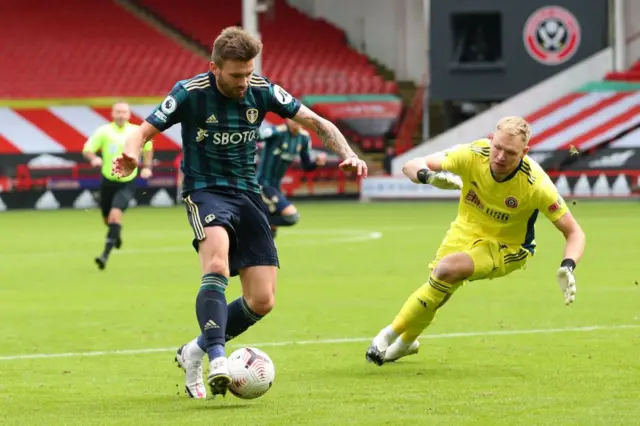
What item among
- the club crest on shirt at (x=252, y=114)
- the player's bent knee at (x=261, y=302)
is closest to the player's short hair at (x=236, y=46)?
the club crest on shirt at (x=252, y=114)

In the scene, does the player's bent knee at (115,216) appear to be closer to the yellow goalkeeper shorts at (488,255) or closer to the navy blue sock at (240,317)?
the yellow goalkeeper shorts at (488,255)

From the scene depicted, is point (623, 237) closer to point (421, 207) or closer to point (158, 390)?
point (421, 207)

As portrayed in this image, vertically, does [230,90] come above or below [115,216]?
above

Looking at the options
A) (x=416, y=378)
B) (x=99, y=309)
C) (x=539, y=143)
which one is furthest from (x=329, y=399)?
(x=539, y=143)

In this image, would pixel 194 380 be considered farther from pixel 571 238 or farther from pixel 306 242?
pixel 306 242

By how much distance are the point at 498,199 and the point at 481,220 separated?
0.28 meters

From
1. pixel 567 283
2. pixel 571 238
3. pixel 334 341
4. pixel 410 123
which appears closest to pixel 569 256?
pixel 571 238

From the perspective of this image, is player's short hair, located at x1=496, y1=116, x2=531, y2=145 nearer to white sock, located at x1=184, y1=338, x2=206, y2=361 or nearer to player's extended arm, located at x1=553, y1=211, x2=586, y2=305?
player's extended arm, located at x1=553, y1=211, x2=586, y2=305

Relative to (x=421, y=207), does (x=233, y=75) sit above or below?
above

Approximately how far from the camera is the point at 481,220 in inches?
380

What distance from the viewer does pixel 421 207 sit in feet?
108

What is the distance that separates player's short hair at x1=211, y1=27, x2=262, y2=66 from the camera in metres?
7.69

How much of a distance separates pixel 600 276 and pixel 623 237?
641 centimetres

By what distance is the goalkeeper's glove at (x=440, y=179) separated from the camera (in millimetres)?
8852
